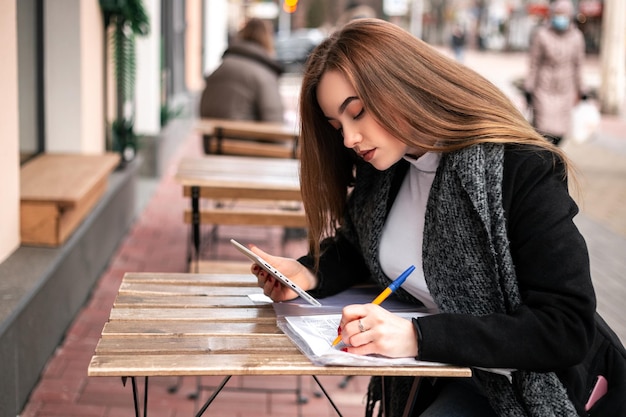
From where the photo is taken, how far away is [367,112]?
217 cm

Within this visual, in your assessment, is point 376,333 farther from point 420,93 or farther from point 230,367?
point 420,93

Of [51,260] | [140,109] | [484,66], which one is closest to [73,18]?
[51,260]

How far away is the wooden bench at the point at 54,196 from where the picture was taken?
14.8 feet

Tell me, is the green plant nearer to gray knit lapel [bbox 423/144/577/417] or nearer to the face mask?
gray knit lapel [bbox 423/144/577/417]

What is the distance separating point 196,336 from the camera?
2141 mm

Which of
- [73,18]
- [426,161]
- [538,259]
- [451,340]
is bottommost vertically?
[451,340]

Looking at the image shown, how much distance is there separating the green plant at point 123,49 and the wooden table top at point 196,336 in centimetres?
452

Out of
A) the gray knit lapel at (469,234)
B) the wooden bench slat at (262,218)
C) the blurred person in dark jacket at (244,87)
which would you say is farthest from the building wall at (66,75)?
the gray knit lapel at (469,234)

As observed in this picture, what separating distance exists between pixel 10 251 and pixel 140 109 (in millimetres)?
5239

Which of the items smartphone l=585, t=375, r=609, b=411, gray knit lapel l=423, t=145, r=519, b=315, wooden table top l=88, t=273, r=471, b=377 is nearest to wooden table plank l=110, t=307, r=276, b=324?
wooden table top l=88, t=273, r=471, b=377

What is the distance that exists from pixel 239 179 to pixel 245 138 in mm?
1972

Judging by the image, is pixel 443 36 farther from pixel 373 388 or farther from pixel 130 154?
pixel 373 388

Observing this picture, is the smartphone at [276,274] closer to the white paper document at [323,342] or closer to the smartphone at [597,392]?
the white paper document at [323,342]

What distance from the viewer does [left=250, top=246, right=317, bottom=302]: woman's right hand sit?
2441 mm
